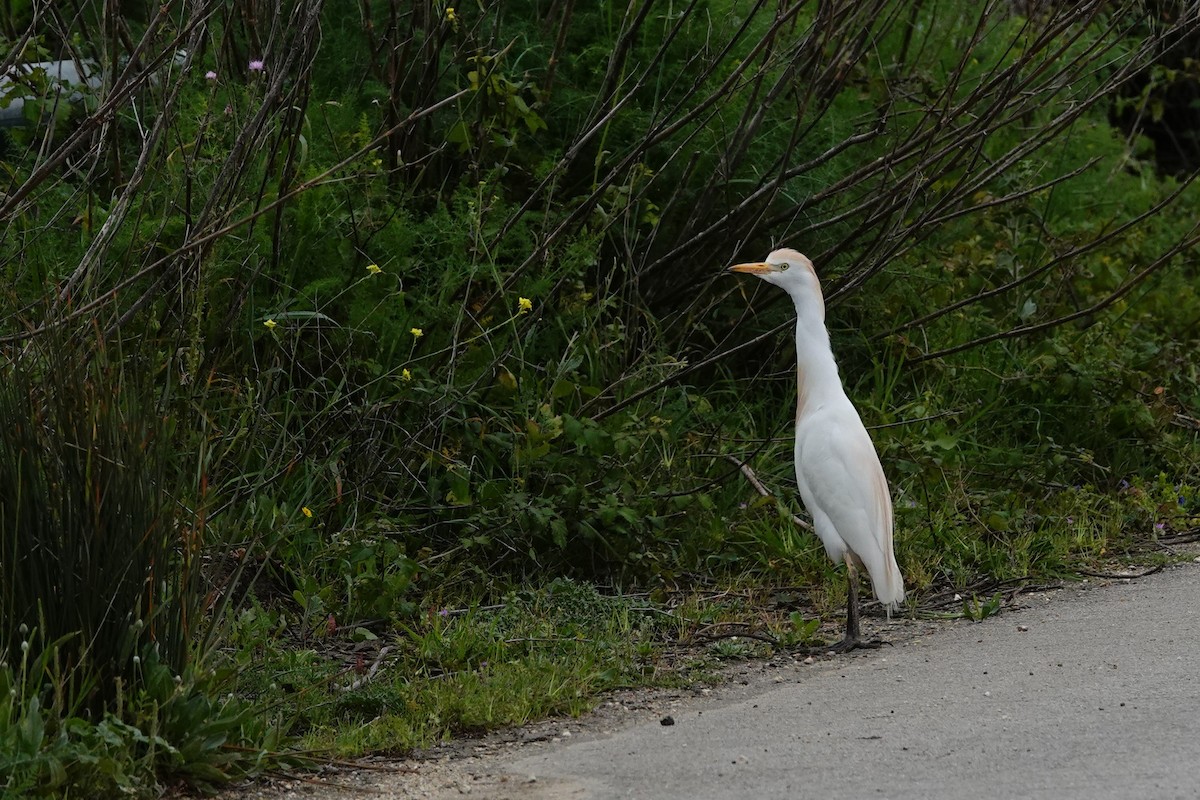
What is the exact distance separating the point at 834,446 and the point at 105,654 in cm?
270

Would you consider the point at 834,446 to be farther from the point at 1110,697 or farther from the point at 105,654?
the point at 105,654

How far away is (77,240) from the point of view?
5738 millimetres

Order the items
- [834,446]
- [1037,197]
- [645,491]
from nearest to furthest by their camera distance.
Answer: [834,446], [645,491], [1037,197]

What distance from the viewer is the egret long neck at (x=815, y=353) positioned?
5484mm

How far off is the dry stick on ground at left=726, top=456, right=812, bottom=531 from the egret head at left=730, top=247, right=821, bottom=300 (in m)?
0.83

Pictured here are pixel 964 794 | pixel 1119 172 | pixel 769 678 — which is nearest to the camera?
pixel 964 794

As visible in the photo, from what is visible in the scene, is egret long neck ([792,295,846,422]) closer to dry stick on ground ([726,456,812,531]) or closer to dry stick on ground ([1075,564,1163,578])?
dry stick on ground ([726,456,812,531])

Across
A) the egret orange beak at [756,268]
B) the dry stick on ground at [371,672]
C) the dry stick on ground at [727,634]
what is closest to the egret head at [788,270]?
the egret orange beak at [756,268]

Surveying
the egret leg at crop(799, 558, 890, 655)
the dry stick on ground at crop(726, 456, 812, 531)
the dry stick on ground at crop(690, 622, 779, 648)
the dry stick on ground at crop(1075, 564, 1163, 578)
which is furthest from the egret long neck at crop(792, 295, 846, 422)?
the dry stick on ground at crop(1075, 564, 1163, 578)

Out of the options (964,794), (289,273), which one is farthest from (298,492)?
(964,794)

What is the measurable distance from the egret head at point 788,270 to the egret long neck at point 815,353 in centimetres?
5

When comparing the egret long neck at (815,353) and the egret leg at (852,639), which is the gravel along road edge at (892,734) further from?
the egret long neck at (815,353)

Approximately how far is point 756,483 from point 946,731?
2034 mm

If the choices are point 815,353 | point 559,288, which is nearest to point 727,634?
point 815,353
